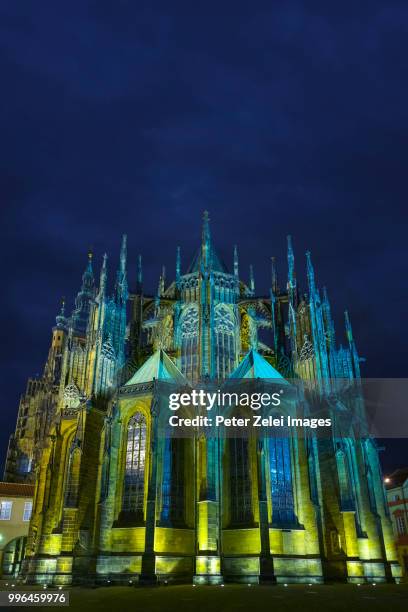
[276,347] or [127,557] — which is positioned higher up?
[276,347]

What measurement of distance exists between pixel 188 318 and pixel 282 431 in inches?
578

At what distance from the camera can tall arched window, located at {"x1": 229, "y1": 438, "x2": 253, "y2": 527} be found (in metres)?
30.3

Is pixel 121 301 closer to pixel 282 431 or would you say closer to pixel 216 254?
Result: pixel 216 254

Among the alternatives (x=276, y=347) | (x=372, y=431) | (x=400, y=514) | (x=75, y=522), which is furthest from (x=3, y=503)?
(x=400, y=514)

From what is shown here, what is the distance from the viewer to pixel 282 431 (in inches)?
1267

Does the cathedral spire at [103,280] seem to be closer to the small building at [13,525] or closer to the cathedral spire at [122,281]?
the cathedral spire at [122,281]

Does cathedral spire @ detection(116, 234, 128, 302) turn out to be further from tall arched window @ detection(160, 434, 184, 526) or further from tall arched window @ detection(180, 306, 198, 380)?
tall arched window @ detection(160, 434, 184, 526)

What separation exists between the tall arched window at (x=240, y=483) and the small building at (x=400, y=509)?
24.9 meters

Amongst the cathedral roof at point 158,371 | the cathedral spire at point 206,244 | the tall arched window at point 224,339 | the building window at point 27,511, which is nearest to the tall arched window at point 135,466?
the cathedral roof at point 158,371

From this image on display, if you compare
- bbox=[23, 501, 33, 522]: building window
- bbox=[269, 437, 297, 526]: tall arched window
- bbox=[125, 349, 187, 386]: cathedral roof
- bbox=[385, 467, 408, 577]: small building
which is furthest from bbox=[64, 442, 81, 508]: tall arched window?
bbox=[385, 467, 408, 577]: small building

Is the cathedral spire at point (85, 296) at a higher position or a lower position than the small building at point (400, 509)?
higher

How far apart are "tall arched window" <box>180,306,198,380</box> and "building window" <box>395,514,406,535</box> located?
98.1 feet

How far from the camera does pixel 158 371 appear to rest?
35.0m

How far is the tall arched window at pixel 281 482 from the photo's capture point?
30.1 metres
